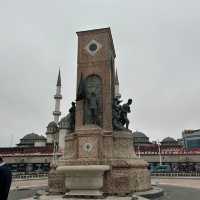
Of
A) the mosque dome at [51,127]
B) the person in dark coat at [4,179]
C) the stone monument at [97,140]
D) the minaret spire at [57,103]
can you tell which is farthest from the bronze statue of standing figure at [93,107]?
the mosque dome at [51,127]

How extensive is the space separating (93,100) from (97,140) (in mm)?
2802

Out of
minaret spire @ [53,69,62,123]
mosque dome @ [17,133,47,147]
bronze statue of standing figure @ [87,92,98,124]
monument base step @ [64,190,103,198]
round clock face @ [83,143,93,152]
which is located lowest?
monument base step @ [64,190,103,198]

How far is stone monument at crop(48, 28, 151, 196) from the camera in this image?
14.0 m

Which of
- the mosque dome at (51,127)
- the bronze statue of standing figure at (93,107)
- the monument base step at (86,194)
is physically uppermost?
the mosque dome at (51,127)

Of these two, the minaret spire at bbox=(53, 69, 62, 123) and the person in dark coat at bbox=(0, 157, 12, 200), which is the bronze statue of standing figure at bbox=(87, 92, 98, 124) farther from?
the minaret spire at bbox=(53, 69, 62, 123)

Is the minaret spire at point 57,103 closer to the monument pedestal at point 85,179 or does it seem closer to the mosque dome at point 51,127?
the mosque dome at point 51,127

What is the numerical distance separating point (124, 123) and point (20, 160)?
40921mm

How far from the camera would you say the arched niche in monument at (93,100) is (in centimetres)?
1720

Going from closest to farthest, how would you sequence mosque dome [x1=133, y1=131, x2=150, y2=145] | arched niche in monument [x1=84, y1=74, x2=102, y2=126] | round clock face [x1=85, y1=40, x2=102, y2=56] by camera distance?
arched niche in monument [x1=84, y1=74, x2=102, y2=126], round clock face [x1=85, y1=40, x2=102, y2=56], mosque dome [x1=133, y1=131, x2=150, y2=145]

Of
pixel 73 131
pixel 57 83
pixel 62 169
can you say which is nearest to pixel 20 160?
pixel 57 83

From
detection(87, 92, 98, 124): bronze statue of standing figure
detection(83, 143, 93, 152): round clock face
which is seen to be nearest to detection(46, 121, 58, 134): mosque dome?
detection(87, 92, 98, 124): bronze statue of standing figure

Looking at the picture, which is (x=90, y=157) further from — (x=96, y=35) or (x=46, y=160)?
(x=46, y=160)

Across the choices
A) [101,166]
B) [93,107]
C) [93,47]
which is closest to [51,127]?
[93,47]

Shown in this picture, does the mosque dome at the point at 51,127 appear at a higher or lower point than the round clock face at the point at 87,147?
higher
